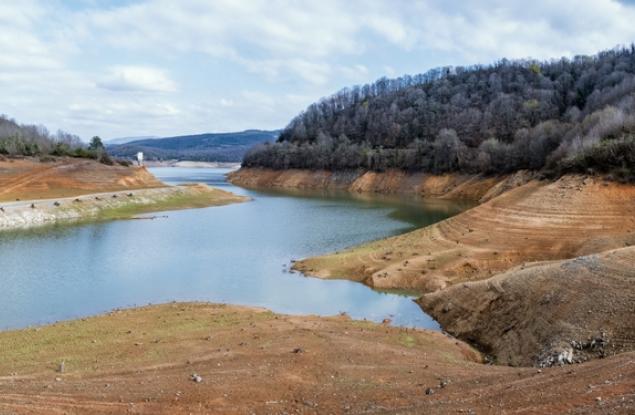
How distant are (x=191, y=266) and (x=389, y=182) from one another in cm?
8280

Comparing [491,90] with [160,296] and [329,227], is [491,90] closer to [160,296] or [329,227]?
[329,227]

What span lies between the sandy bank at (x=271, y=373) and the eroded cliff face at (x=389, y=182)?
67.4m

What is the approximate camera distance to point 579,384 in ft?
39.9

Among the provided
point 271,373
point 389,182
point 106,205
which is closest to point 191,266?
point 271,373

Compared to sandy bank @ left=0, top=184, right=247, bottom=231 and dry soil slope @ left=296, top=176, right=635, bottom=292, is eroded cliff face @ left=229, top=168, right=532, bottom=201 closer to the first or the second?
sandy bank @ left=0, top=184, right=247, bottom=231

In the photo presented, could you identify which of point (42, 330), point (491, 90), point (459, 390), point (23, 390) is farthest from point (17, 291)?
point (491, 90)

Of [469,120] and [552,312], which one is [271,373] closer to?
[552,312]

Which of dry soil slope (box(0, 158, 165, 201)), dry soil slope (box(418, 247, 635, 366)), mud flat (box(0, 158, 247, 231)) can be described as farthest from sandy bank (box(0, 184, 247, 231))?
dry soil slope (box(418, 247, 635, 366))

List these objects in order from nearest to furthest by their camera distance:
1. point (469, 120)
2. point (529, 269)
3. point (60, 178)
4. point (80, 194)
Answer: point (529, 269)
point (80, 194)
point (60, 178)
point (469, 120)

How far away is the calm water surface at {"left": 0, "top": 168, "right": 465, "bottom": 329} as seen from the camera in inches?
1150

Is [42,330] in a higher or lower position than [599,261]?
lower

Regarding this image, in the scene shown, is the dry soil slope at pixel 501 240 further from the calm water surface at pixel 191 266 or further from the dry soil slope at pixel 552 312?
the dry soil slope at pixel 552 312

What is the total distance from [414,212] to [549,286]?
5057 centimetres

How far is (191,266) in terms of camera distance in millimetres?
39469
